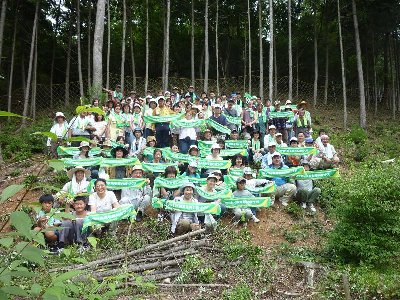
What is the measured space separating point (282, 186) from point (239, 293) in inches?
201

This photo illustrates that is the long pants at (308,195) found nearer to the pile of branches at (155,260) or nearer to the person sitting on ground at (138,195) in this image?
the pile of branches at (155,260)

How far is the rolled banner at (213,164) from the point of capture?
11.3 m

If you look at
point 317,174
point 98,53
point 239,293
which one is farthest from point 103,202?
point 98,53

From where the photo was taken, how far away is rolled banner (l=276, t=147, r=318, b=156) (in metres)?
12.1

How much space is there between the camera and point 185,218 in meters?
8.88

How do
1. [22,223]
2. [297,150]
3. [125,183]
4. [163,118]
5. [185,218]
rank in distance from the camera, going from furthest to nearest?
1. [163,118]
2. [297,150]
3. [125,183]
4. [185,218]
5. [22,223]

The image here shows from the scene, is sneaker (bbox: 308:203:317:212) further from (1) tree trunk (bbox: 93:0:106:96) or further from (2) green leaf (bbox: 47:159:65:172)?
(2) green leaf (bbox: 47:159:65:172)

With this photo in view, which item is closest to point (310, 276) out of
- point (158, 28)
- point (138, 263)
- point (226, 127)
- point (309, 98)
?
point (138, 263)

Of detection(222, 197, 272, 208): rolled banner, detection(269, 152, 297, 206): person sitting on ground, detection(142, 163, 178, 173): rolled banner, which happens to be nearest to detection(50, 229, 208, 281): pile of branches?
detection(222, 197, 272, 208): rolled banner

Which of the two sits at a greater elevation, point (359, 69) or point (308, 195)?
point (359, 69)

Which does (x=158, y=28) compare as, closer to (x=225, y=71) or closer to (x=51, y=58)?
(x=225, y=71)

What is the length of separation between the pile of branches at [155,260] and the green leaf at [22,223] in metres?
5.04

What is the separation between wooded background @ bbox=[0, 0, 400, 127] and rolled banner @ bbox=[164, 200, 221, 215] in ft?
46.1

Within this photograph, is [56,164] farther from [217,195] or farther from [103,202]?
[217,195]
